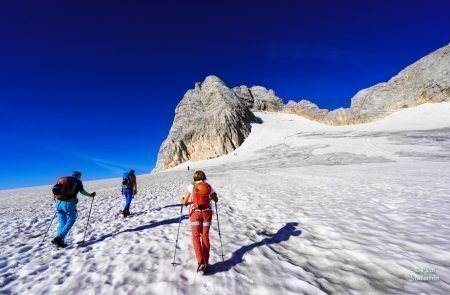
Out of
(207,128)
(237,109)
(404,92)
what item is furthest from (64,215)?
(404,92)

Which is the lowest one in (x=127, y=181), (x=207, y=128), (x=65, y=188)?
(x=127, y=181)

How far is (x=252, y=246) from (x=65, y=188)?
248 inches

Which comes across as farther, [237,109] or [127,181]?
[237,109]

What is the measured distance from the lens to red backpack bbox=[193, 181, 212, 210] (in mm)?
5604

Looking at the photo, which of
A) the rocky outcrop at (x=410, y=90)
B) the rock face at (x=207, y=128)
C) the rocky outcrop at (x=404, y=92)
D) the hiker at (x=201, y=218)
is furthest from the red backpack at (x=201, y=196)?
the rocky outcrop at (x=410, y=90)

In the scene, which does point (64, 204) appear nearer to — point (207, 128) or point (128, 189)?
point (128, 189)

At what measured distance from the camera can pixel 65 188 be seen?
23.2 feet

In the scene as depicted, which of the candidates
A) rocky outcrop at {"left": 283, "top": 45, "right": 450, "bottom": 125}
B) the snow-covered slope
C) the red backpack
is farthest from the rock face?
the red backpack

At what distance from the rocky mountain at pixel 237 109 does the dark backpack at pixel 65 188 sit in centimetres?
7860

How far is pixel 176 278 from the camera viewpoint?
5160 mm

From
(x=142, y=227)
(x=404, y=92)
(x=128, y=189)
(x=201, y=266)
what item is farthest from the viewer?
(x=404, y=92)

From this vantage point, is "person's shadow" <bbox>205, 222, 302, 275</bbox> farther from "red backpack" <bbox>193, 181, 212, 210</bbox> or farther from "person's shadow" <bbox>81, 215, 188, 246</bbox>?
"person's shadow" <bbox>81, 215, 188, 246</bbox>

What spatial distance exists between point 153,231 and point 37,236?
4552 mm

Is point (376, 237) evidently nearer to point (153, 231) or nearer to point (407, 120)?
point (153, 231)
